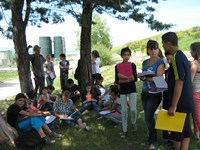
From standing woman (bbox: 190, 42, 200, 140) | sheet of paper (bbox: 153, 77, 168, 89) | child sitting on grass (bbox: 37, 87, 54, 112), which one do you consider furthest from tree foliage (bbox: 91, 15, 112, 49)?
sheet of paper (bbox: 153, 77, 168, 89)

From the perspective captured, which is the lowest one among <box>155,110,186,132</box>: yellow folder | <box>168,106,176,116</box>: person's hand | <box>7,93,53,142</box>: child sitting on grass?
<box>7,93,53,142</box>: child sitting on grass

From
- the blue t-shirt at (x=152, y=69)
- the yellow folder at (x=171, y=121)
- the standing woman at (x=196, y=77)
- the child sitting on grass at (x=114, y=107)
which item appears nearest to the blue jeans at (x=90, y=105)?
the child sitting on grass at (x=114, y=107)

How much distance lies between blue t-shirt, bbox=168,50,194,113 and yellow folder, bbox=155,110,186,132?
0.09 metres

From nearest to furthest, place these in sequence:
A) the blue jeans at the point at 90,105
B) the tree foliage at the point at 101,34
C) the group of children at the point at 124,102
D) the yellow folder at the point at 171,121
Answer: the yellow folder at the point at 171,121, the group of children at the point at 124,102, the blue jeans at the point at 90,105, the tree foliage at the point at 101,34

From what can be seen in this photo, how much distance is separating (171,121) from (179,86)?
1.61ft

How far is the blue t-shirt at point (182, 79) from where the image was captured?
3645 mm

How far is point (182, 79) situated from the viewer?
3645 millimetres

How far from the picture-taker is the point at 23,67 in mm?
8617

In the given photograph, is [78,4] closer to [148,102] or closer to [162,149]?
[148,102]

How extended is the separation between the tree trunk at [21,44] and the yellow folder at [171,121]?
5.57m

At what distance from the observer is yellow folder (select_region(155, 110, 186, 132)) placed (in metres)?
3.78

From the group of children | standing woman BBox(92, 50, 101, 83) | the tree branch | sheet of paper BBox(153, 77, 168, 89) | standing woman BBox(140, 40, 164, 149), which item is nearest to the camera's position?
the group of children

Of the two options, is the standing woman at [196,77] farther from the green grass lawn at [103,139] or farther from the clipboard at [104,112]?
the clipboard at [104,112]

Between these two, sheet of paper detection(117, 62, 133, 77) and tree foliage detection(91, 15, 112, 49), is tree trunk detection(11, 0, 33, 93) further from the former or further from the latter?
tree foliage detection(91, 15, 112, 49)
